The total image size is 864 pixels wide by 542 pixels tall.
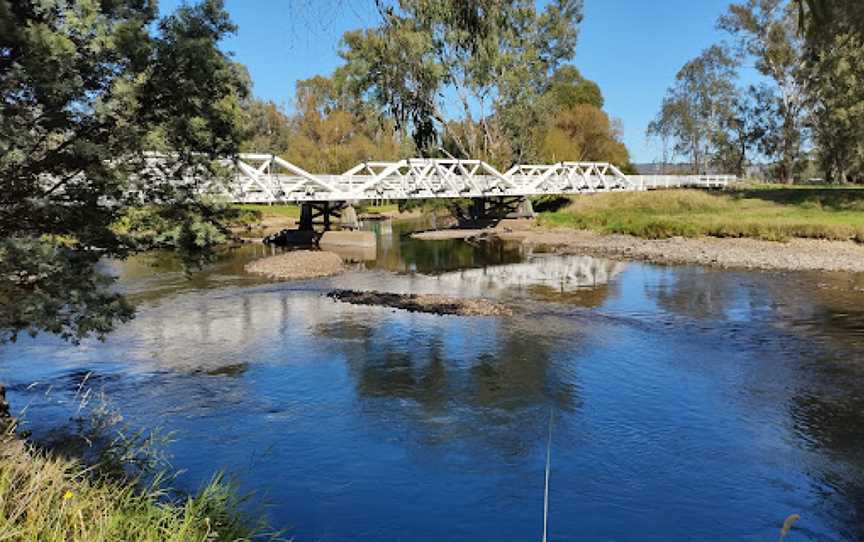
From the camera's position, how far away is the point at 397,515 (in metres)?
8.76

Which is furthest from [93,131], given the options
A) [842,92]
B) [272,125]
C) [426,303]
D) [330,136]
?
[272,125]

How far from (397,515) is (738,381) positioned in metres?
8.97

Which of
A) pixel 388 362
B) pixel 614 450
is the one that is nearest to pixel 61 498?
pixel 614 450

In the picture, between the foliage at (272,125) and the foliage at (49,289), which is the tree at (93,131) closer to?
the foliage at (49,289)

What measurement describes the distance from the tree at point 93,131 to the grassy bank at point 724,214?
34849 millimetres

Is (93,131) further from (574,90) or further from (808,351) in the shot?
(574,90)

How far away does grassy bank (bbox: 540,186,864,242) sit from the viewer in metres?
37.0

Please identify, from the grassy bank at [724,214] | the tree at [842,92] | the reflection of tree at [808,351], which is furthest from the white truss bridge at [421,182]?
the reflection of tree at [808,351]

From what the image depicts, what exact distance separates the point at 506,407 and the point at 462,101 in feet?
150

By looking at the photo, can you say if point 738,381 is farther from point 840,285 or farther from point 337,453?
point 840,285

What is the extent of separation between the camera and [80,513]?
523 centimetres

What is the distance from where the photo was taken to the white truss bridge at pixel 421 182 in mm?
36469

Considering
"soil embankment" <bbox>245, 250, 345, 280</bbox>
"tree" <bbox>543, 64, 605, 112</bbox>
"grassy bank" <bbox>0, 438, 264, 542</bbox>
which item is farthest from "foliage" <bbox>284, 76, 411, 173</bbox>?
"grassy bank" <bbox>0, 438, 264, 542</bbox>

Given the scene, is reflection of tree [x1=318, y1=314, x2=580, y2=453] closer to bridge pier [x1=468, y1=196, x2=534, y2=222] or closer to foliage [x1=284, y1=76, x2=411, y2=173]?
bridge pier [x1=468, y1=196, x2=534, y2=222]
